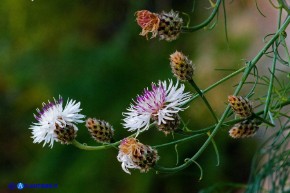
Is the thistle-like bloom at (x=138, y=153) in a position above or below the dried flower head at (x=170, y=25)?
below

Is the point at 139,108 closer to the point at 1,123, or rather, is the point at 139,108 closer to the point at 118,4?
the point at 118,4

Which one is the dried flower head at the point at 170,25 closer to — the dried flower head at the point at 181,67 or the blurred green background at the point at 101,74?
the dried flower head at the point at 181,67

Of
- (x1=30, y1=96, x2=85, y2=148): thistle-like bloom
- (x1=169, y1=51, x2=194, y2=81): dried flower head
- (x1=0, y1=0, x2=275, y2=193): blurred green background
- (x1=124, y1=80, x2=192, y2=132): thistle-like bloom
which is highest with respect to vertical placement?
(x1=0, y1=0, x2=275, y2=193): blurred green background

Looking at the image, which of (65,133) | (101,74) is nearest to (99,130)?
(65,133)

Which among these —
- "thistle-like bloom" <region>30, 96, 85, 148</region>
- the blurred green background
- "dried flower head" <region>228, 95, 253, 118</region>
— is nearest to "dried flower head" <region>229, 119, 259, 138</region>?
"dried flower head" <region>228, 95, 253, 118</region>

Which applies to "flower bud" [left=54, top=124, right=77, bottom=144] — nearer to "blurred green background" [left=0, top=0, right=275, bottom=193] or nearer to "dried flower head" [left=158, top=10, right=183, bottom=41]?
"dried flower head" [left=158, top=10, right=183, bottom=41]

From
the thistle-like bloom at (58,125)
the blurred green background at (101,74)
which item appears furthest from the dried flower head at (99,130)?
the blurred green background at (101,74)
